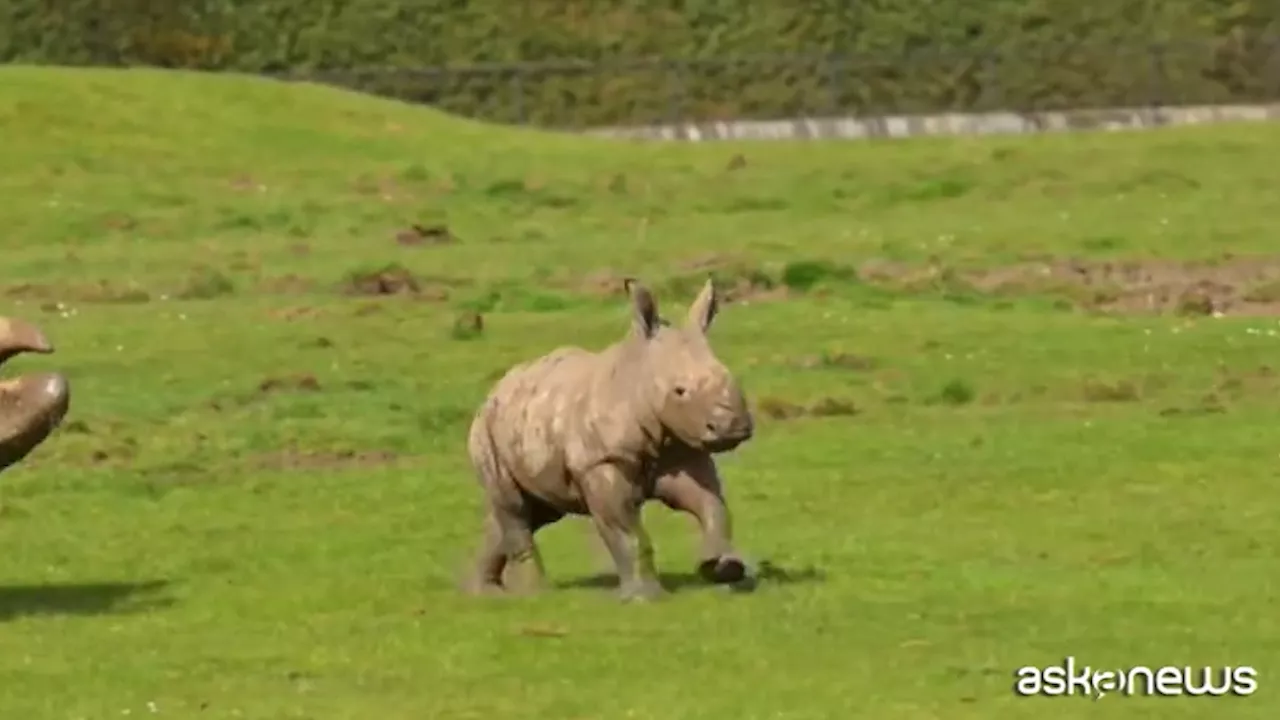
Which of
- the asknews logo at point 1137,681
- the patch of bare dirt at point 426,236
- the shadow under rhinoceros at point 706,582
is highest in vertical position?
the patch of bare dirt at point 426,236

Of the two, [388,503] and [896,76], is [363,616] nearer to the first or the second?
[388,503]

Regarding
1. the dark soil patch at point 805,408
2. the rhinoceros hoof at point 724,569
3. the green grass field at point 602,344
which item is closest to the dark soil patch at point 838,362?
the green grass field at point 602,344

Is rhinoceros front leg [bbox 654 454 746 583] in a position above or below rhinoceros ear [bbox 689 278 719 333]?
below

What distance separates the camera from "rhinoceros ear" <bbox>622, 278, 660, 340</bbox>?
1223 centimetres

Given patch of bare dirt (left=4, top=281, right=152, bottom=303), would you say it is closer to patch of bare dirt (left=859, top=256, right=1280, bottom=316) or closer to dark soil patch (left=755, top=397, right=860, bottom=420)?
patch of bare dirt (left=859, top=256, right=1280, bottom=316)

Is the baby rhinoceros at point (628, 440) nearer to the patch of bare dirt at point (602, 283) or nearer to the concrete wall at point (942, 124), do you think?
the patch of bare dirt at point (602, 283)

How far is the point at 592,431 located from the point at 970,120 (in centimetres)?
3169

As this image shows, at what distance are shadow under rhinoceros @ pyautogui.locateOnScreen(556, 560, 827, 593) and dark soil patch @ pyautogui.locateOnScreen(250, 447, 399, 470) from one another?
4.31 metres

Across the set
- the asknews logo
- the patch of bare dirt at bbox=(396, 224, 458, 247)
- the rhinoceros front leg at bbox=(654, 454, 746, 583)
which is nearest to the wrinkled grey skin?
the rhinoceros front leg at bbox=(654, 454, 746, 583)

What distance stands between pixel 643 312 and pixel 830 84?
1255 inches

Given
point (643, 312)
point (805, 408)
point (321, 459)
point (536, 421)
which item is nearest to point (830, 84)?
point (805, 408)

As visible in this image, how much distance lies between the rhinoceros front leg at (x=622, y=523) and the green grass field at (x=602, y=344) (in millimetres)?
196

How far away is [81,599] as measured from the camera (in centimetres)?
1354

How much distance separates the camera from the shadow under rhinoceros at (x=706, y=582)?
12750 millimetres
